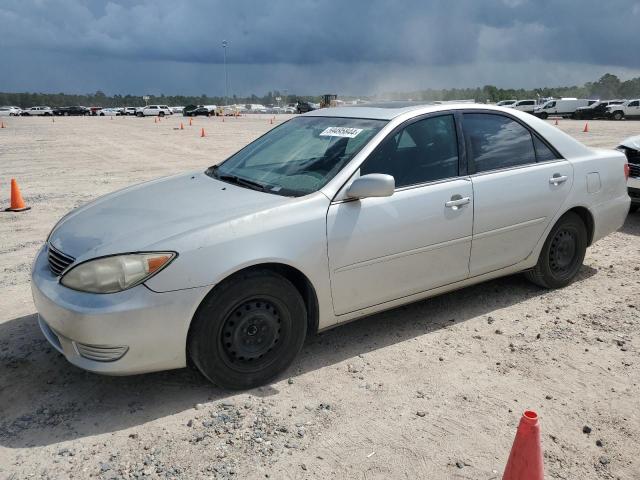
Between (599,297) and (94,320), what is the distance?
4.12 meters

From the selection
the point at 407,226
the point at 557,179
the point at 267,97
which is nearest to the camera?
the point at 407,226

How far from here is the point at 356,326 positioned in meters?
4.35

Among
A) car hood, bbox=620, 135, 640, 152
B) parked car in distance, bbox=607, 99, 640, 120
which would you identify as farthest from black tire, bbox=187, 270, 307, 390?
parked car in distance, bbox=607, 99, 640, 120

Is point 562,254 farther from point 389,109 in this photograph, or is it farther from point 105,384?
point 105,384

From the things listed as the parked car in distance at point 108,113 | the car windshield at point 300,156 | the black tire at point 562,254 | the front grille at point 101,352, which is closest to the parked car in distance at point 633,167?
the black tire at point 562,254

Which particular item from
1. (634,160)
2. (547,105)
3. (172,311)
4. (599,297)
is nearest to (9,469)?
(172,311)

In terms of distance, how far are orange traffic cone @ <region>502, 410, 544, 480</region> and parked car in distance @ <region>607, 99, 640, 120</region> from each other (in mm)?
45901

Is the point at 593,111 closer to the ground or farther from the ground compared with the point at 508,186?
farther from the ground

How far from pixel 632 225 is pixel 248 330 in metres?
6.30

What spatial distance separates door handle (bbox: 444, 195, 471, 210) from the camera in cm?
396

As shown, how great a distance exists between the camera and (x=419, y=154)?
4008mm

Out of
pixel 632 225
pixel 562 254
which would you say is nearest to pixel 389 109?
pixel 562 254

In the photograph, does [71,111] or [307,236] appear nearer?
[307,236]

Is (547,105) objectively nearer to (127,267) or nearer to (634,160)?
(634,160)
